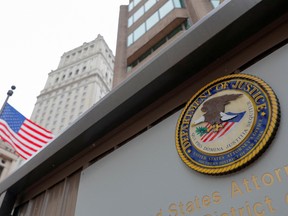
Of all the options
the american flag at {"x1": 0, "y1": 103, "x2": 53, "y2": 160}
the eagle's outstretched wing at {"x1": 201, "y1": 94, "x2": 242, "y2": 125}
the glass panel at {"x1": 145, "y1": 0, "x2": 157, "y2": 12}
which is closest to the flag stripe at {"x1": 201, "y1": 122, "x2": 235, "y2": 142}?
the eagle's outstretched wing at {"x1": 201, "y1": 94, "x2": 242, "y2": 125}

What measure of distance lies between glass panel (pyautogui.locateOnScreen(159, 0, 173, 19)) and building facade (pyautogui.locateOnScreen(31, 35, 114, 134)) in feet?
130

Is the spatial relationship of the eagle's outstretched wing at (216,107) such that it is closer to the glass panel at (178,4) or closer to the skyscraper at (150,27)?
the skyscraper at (150,27)

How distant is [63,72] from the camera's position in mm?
65688

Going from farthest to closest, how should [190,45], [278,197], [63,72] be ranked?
[63,72] → [190,45] → [278,197]

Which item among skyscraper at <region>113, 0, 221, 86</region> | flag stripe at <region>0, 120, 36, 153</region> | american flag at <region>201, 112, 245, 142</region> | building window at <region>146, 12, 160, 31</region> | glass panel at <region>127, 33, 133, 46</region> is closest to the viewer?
american flag at <region>201, 112, 245, 142</region>

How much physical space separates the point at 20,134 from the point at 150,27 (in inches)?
330

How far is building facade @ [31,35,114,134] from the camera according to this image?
179ft

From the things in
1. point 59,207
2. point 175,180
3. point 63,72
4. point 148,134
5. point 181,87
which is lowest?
point 175,180

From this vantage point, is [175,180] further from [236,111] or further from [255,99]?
[255,99]

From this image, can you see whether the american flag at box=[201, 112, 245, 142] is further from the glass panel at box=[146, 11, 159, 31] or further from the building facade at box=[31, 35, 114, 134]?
the building facade at box=[31, 35, 114, 134]

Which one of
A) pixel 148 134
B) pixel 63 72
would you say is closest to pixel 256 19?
pixel 148 134

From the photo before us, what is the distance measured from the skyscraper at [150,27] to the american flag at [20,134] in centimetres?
577

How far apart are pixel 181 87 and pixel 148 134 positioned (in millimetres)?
849

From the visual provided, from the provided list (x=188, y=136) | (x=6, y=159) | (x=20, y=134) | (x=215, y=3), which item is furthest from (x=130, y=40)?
(x=6, y=159)
